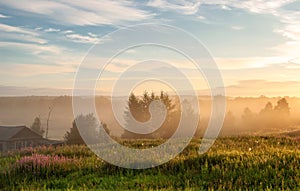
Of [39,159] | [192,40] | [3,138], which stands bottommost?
[3,138]

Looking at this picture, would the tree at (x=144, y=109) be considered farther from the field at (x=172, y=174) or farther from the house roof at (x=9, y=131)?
the field at (x=172, y=174)

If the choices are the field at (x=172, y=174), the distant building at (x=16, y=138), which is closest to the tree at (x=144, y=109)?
the distant building at (x=16, y=138)

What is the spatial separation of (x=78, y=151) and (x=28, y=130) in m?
59.9

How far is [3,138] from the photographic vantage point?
229ft

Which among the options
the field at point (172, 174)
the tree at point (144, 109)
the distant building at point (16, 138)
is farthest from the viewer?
the distant building at point (16, 138)

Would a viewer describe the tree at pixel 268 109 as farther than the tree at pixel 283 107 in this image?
Yes

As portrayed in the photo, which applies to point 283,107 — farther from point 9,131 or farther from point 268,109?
point 9,131

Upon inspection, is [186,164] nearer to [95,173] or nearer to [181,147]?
[95,173]

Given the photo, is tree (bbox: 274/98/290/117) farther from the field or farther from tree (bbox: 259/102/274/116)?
the field

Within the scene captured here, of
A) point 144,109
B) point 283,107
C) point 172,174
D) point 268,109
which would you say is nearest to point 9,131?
point 144,109

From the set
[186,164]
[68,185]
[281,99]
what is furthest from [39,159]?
[281,99]

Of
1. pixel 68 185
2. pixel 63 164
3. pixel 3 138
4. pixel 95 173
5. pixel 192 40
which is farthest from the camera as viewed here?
pixel 3 138

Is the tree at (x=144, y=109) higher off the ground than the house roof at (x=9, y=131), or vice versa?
the tree at (x=144, y=109)

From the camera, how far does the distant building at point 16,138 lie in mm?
70188
